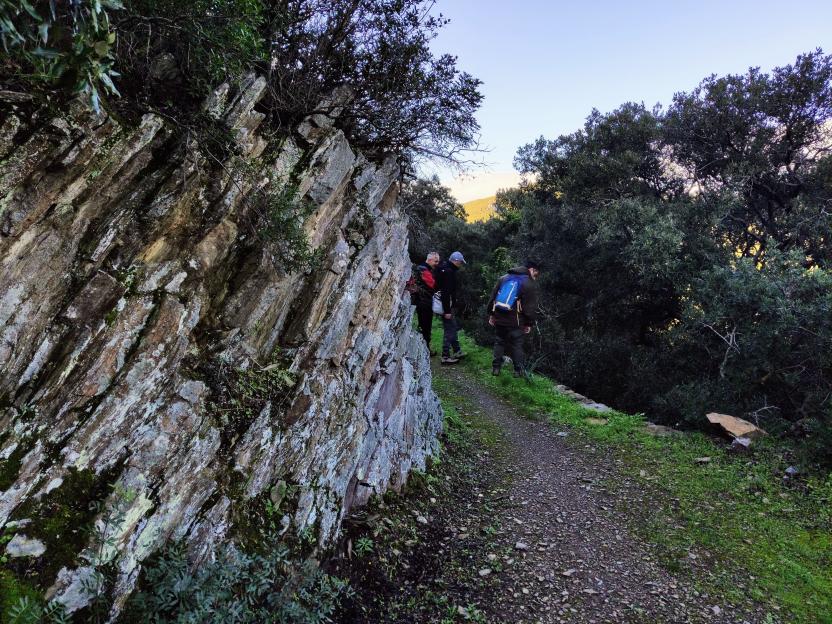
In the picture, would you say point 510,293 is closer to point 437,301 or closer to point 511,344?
point 511,344

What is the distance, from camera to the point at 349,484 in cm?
628

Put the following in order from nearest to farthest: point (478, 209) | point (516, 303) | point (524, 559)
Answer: point (524, 559)
point (516, 303)
point (478, 209)

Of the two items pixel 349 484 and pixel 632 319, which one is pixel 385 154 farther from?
pixel 632 319

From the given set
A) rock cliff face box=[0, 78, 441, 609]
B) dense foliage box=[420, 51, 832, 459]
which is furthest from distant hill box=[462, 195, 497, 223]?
rock cliff face box=[0, 78, 441, 609]

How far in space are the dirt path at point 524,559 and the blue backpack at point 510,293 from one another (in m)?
4.84

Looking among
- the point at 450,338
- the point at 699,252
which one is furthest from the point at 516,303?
the point at 699,252

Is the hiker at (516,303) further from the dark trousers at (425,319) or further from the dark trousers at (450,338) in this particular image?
the dark trousers at (450,338)

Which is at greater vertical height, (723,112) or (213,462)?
(723,112)

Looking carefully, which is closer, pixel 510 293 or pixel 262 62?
pixel 262 62

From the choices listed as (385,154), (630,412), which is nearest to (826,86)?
(630,412)

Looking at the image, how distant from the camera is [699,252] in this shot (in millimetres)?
14078

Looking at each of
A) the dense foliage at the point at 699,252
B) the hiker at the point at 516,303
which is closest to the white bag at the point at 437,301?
the hiker at the point at 516,303

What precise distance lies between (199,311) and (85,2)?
2.81m

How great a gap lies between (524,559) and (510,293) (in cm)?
763
